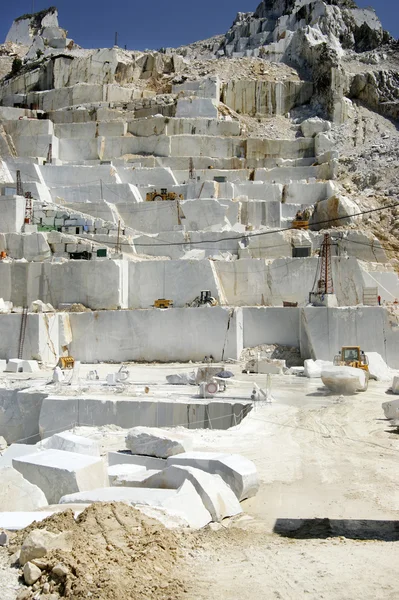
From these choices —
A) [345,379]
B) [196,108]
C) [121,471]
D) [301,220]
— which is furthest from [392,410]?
[196,108]

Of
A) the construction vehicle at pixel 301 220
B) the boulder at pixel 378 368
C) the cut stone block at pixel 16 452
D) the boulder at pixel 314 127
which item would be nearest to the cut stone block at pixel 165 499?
the cut stone block at pixel 16 452

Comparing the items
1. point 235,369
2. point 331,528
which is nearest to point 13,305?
point 235,369

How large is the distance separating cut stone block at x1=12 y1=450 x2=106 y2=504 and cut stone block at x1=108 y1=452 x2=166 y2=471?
152cm

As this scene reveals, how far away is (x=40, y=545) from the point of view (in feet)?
14.0

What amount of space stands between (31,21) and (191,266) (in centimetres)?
4976

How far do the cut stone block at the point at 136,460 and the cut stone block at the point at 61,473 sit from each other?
152cm

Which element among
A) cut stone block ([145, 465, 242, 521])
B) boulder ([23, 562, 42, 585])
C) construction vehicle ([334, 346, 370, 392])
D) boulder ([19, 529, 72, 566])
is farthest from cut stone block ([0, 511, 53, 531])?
construction vehicle ([334, 346, 370, 392])

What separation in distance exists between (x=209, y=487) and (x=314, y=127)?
34.0m

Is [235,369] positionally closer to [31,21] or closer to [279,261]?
[279,261]

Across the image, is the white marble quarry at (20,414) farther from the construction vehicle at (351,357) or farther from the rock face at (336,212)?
the rock face at (336,212)

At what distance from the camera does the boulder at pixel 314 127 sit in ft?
120

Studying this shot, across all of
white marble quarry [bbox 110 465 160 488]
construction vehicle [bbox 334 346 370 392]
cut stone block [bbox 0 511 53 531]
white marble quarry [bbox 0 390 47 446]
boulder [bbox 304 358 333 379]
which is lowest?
white marble quarry [bbox 0 390 47 446]

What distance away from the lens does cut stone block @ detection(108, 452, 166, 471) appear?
8.22 m

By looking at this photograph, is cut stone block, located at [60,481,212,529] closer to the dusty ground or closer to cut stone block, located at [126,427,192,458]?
the dusty ground
